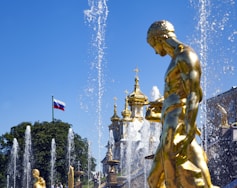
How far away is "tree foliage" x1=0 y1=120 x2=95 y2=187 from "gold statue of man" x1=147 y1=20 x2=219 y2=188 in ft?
139

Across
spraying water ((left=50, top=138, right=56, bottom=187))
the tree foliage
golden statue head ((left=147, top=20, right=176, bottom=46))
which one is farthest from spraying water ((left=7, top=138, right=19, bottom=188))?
golden statue head ((left=147, top=20, right=176, bottom=46))

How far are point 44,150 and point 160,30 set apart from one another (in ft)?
151

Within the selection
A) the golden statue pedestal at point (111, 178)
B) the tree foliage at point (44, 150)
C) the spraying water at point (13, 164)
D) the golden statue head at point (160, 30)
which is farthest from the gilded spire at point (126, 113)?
the golden statue head at point (160, 30)

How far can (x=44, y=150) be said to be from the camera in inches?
2029

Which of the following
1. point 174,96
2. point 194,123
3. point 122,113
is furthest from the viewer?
point 122,113

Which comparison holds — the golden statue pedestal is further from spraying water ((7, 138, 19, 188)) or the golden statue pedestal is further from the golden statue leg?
the golden statue leg

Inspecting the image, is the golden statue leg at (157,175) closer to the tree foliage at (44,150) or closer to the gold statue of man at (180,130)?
the gold statue of man at (180,130)

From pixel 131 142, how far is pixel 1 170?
1474 centimetres

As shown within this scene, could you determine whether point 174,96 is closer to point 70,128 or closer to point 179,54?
point 179,54

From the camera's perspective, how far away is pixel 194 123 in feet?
19.7

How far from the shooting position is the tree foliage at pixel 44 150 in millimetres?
49781

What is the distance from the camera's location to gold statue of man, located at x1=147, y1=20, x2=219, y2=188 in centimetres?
598

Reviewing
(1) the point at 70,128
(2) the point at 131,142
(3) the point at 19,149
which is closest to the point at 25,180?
(3) the point at 19,149

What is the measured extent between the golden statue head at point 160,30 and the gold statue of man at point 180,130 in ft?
0.46
